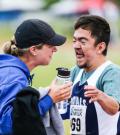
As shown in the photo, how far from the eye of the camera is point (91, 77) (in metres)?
7.23

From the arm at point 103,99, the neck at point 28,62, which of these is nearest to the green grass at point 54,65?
the arm at point 103,99

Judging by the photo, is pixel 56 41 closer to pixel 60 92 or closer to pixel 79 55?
pixel 60 92

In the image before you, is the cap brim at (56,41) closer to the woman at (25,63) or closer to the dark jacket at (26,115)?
the woman at (25,63)

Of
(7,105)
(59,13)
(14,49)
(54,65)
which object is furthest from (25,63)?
(59,13)

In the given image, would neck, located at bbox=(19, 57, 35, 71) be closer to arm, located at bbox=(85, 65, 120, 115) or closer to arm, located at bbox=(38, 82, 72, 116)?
arm, located at bbox=(38, 82, 72, 116)

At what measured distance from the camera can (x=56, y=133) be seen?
6.37 metres

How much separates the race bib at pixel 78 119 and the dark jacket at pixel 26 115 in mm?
1248

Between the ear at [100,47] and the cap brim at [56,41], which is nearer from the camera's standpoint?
the cap brim at [56,41]

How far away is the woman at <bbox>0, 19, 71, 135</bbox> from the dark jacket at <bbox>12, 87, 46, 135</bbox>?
0.06 meters

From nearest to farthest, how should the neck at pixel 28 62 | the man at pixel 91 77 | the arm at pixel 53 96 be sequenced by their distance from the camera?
the arm at pixel 53 96 → the neck at pixel 28 62 → the man at pixel 91 77

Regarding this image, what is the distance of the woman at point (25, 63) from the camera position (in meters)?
6.00

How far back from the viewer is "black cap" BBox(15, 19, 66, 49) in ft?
20.9

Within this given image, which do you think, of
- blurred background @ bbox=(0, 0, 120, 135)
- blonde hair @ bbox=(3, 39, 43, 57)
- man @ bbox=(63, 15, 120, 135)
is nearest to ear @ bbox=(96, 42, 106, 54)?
man @ bbox=(63, 15, 120, 135)

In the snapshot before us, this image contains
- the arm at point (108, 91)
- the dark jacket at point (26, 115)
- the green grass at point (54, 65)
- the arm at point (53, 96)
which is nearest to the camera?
the dark jacket at point (26, 115)
